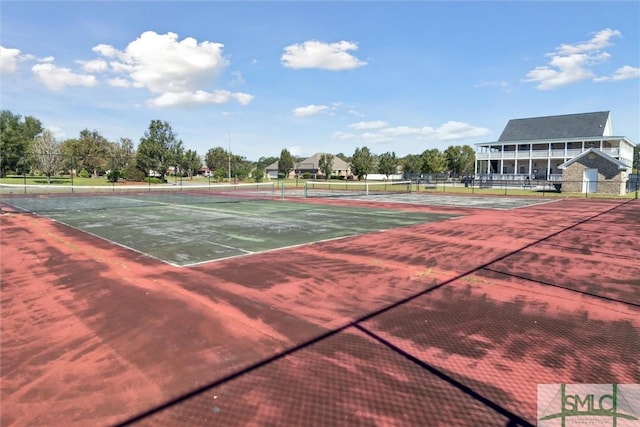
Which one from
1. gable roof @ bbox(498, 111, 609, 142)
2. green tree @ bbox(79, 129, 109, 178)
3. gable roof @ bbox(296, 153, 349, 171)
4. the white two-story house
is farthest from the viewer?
gable roof @ bbox(296, 153, 349, 171)

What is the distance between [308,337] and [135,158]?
7165 cm

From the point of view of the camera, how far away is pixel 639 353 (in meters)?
4.47

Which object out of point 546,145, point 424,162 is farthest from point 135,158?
point 546,145

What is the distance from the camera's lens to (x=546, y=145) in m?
56.7

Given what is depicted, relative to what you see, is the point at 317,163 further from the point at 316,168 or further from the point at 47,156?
the point at 47,156

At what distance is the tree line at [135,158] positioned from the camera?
55.5 m

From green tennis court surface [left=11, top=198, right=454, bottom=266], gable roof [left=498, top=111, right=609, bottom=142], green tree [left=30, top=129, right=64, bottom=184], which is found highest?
gable roof [left=498, top=111, right=609, bottom=142]

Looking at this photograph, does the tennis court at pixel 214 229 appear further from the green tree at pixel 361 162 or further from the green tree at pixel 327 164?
the green tree at pixel 327 164

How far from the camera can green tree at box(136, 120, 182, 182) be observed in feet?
199

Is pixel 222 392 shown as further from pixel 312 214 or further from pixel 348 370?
pixel 312 214

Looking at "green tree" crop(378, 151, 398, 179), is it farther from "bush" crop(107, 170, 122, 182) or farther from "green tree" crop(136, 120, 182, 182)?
"bush" crop(107, 170, 122, 182)

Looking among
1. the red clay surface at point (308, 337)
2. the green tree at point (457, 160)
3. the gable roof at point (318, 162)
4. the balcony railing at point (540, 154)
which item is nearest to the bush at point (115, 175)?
the gable roof at point (318, 162)

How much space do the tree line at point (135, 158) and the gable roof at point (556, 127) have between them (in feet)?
48.6


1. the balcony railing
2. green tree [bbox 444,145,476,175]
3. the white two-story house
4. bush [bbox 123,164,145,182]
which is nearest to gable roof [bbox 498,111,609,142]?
the white two-story house
